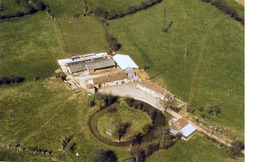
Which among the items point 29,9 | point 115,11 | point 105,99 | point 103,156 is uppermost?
point 29,9

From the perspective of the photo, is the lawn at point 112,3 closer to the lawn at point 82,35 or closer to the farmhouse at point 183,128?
the lawn at point 82,35

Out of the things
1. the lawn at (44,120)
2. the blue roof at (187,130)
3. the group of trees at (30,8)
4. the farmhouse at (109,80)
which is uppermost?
the group of trees at (30,8)

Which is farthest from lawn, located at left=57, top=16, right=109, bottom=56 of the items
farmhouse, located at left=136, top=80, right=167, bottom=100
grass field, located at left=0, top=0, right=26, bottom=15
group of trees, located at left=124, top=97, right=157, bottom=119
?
group of trees, located at left=124, top=97, right=157, bottom=119

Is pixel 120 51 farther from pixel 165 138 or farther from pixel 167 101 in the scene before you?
pixel 165 138

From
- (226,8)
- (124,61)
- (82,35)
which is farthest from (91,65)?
(226,8)

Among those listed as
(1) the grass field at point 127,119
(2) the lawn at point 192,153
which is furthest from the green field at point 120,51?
(1) the grass field at point 127,119

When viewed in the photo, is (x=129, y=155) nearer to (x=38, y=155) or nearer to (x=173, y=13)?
(x=38, y=155)

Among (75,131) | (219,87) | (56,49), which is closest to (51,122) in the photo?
(75,131)
